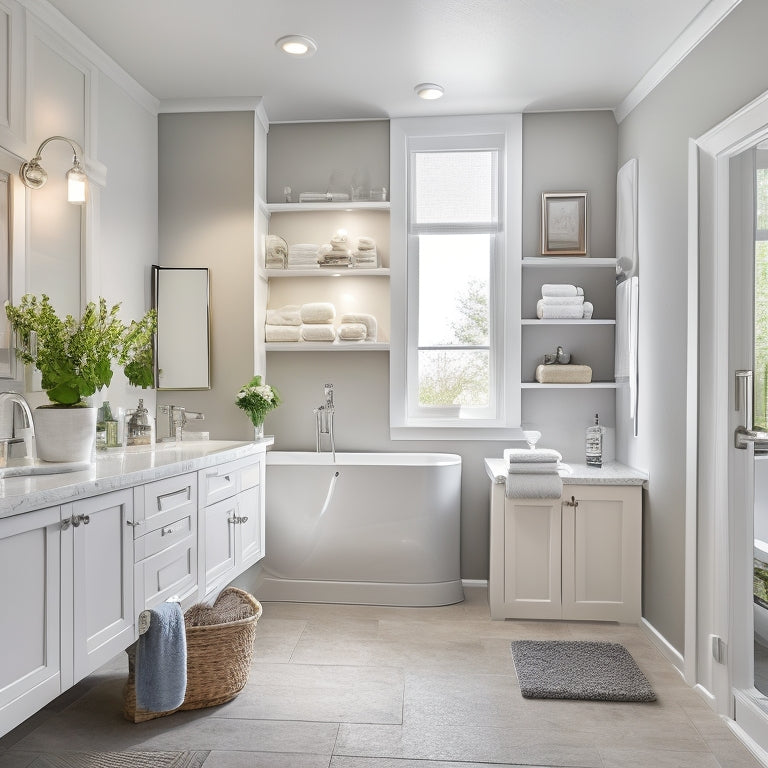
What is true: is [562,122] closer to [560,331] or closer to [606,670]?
[560,331]

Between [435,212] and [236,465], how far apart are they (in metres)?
1.93

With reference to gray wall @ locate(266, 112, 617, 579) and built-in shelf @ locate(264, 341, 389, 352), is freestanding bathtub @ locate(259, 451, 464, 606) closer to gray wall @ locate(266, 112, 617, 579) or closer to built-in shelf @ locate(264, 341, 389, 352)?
gray wall @ locate(266, 112, 617, 579)

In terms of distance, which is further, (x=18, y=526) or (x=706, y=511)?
(x=706, y=511)

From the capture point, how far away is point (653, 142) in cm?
320

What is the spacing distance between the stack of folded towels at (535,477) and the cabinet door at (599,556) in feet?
0.38

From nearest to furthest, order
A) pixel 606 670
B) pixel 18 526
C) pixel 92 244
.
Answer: pixel 18 526
pixel 606 670
pixel 92 244

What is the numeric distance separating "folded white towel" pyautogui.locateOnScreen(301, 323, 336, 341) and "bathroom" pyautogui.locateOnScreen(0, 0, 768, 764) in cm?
23

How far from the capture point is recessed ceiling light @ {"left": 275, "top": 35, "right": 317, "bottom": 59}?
295 centimetres

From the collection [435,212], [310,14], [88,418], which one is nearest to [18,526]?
[88,418]

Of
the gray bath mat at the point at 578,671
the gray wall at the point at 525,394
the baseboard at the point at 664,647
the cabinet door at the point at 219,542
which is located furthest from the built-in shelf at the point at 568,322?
the cabinet door at the point at 219,542

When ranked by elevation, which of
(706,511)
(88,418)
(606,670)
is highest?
(88,418)

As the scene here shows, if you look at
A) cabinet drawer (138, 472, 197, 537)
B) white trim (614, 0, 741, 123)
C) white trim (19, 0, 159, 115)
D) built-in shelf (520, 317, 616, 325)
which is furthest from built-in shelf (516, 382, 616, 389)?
white trim (19, 0, 159, 115)

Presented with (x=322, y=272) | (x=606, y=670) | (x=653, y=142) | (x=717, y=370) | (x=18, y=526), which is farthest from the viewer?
(x=322, y=272)

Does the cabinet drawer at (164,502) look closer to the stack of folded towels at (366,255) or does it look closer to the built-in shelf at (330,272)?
the built-in shelf at (330,272)
